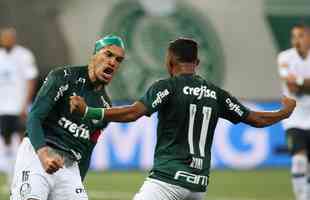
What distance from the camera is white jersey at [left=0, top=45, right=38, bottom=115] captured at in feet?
53.0

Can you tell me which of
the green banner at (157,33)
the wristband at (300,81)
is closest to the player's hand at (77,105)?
the wristband at (300,81)

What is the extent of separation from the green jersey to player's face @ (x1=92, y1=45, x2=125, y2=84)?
197mm

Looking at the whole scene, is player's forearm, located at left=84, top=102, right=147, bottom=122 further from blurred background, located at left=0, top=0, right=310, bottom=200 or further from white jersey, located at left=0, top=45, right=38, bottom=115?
blurred background, located at left=0, top=0, right=310, bottom=200

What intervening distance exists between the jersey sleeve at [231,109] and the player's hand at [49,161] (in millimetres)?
1258

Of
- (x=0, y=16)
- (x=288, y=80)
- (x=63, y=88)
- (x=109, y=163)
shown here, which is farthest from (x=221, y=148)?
(x=63, y=88)

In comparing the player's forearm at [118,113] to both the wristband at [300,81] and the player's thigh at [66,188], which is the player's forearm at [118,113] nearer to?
the player's thigh at [66,188]

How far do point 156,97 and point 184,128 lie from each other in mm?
322

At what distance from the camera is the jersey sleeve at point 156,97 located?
773 cm

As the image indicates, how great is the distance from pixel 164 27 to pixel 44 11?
2.33 metres

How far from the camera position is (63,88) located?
26.9 ft

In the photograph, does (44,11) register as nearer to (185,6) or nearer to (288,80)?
(185,6)

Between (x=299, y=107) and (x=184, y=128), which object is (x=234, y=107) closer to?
(x=184, y=128)

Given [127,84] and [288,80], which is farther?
[127,84]

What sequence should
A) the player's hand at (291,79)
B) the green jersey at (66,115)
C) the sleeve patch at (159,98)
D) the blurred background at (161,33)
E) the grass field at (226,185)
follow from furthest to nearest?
the blurred background at (161,33) → the grass field at (226,185) → the player's hand at (291,79) → the green jersey at (66,115) → the sleeve patch at (159,98)
